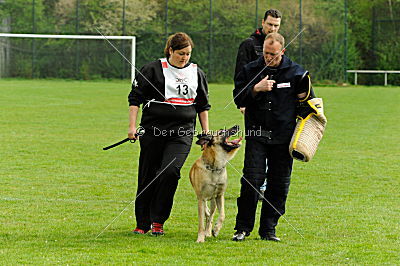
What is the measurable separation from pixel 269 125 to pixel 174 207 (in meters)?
2.36

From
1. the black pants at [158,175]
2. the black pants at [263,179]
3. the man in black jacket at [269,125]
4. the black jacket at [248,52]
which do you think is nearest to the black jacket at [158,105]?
the black pants at [158,175]

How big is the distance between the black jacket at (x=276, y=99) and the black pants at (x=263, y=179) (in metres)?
0.12

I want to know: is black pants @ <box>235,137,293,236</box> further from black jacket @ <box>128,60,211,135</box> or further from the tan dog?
black jacket @ <box>128,60,211,135</box>

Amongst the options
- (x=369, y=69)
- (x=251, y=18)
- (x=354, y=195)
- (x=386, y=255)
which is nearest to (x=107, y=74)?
(x=251, y=18)

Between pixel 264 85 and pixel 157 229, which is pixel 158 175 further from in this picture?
pixel 264 85

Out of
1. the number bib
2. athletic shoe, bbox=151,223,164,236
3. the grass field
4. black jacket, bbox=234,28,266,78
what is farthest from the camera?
black jacket, bbox=234,28,266,78

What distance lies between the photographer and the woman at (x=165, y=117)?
290 inches

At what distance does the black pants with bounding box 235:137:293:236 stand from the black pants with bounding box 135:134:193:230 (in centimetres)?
66

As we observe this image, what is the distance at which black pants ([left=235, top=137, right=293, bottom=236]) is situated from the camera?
23.6ft

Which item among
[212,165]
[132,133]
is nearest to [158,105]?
[132,133]

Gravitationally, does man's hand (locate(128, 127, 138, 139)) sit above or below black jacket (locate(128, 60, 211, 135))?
below

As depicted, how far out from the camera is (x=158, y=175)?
745 centimetres

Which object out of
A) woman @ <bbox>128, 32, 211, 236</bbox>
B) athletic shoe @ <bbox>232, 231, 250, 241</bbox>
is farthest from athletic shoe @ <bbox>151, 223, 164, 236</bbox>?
athletic shoe @ <bbox>232, 231, 250, 241</bbox>

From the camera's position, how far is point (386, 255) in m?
6.58
